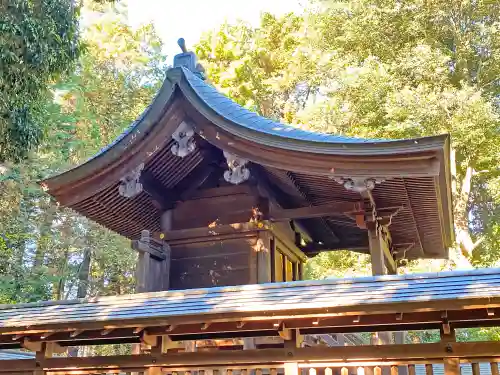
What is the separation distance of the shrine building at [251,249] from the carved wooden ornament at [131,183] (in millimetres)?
20

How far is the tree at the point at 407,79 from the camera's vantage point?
59.4 feet

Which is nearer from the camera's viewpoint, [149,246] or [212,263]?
[149,246]

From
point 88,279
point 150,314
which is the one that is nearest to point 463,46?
point 88,279

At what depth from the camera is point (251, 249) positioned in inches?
293

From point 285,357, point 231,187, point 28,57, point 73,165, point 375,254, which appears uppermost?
point 73,165

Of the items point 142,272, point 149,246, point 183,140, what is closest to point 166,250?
point 149,246

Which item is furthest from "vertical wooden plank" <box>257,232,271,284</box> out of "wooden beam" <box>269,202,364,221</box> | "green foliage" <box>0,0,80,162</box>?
"green foliage" <box>0,0,80,162</box>

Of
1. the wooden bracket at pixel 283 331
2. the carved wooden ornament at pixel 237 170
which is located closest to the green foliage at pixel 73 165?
the carved wooden ornament at pixel 237 170

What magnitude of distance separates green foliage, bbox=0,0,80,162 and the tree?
1213 cm

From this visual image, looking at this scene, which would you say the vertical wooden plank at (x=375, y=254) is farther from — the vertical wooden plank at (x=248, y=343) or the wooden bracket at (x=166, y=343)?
the wooden bracket at (x=166, y=343)

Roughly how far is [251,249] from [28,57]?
5.55m

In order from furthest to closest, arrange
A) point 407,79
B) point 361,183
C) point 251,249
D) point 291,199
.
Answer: point 407,79 → point 291,199 → point 251,249 → point 361,183

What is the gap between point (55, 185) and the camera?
23.8 feet

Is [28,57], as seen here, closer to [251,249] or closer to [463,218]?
[251,249]
